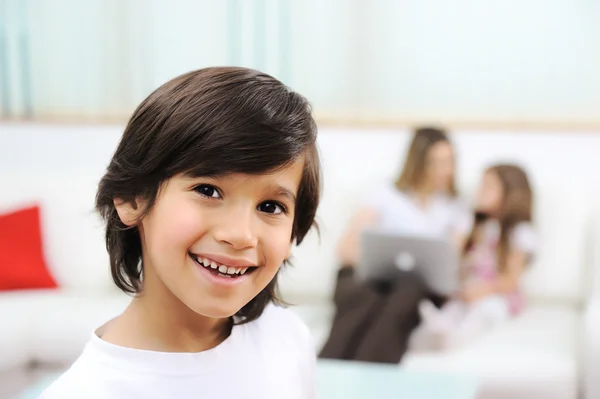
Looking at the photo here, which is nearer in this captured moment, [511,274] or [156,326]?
[156,326]

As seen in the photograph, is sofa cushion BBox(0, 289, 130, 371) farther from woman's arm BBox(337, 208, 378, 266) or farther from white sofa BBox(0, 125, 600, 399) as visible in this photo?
woman's arm BBox(337, 208, 378, 266)

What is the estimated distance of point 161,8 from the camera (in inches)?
137

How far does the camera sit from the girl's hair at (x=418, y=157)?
295cm

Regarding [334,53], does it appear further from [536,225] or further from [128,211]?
[128,211]

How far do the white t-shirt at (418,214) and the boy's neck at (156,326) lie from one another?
220 centimetres

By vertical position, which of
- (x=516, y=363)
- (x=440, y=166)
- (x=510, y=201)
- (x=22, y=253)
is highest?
(x=440, y=166)

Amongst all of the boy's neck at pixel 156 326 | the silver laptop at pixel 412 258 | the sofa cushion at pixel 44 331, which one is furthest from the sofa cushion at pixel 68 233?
the boy's neck at pixel 156 326

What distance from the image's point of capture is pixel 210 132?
2.30 ft

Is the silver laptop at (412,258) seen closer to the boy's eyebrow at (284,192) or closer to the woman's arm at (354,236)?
the woman's arm at (354,236)

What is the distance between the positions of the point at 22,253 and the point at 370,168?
1.37m

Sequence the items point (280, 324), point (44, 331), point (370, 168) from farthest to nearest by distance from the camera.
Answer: point (370, 168) → point (44, 331) → point (280, 324)

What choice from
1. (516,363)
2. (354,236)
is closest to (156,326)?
(516,363)

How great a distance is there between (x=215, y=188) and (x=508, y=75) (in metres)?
2.77

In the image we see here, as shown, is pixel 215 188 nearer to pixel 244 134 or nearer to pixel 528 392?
pixel 244 134
